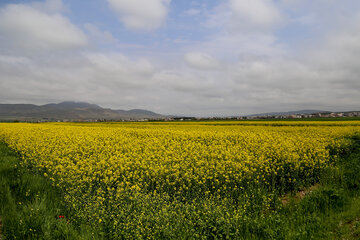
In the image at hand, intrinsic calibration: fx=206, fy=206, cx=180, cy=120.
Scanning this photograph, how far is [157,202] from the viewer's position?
604 centimetres

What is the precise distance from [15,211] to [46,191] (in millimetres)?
1319

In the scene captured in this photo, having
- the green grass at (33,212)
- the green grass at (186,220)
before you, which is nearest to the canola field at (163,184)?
the green grass at (186,220)

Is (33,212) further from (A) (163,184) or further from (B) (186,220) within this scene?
(B) (186,220)

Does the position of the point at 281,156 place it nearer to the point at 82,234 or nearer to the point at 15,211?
the point at 82,234

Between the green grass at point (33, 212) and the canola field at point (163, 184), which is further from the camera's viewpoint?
the canola field at point (163, 184)

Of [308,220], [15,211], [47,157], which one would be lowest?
[308,220]

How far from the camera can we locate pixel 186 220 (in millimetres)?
5176

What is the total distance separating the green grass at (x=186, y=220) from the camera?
4.79m

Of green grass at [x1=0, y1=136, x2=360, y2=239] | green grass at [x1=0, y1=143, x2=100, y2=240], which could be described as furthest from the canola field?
green grass at [x1=0, y1=143, x2=100, y2=240]

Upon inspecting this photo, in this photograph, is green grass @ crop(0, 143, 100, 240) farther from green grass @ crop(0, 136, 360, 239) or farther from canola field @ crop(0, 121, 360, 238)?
canola field @ crop(0, 121, 360, 238)

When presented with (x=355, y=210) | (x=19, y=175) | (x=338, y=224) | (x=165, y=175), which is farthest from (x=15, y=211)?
(x=355, y=210)

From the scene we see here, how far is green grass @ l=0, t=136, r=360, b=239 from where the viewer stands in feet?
15.7

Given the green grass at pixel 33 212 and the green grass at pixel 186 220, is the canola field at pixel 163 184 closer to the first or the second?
the green grass at pixel 186 220

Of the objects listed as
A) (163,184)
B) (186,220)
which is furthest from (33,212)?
(186,220)
